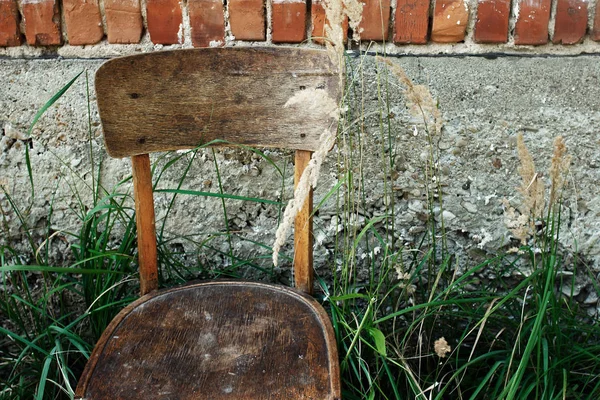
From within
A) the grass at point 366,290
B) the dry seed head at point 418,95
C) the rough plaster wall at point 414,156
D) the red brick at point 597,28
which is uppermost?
the red brick at point 597,28

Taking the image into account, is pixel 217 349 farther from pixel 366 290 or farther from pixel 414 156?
pixel 414 156

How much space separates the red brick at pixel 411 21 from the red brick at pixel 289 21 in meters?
0.26

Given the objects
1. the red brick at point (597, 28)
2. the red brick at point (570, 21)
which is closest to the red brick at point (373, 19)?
the red brick at point (570, 21)

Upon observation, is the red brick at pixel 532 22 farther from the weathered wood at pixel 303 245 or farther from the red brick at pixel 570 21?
the weathered wood at pixel 303 245

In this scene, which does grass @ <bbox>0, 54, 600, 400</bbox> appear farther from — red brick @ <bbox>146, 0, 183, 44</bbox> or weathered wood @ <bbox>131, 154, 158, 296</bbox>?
red brick @ <bbox>146, 0, 183, 44</bbox>

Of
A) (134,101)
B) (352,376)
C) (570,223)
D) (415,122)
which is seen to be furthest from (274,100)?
(570,223)

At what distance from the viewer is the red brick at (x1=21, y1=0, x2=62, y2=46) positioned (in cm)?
182

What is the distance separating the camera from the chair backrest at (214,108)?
4.91 ft

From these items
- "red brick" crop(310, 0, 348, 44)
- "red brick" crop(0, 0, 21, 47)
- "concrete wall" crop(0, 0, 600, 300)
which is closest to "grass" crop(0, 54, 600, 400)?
"concrete wall" crop(0, 0, 600, 300)

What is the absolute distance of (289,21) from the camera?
1772 millimetres

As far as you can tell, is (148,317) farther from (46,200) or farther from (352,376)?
(46,200)

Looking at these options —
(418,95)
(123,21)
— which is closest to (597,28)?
(418,95)

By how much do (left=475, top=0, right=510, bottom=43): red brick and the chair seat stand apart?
0.89 m

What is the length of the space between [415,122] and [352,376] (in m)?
0.73
